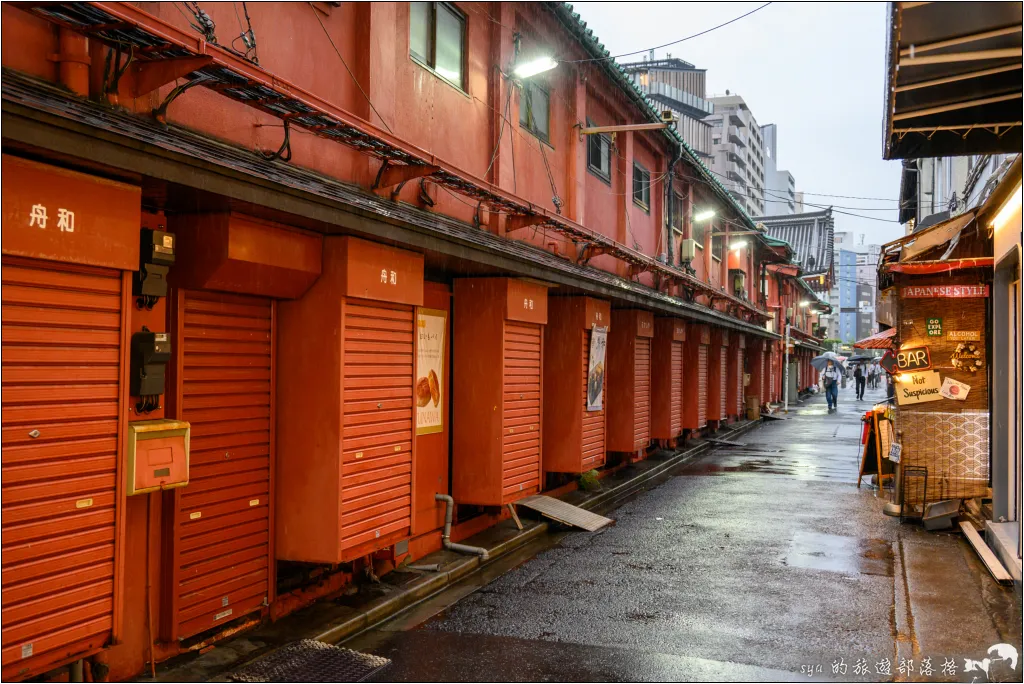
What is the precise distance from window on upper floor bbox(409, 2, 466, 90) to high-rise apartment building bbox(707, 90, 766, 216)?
254ft

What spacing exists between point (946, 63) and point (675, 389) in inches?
633

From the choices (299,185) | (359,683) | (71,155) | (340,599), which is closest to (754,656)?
(359,683)

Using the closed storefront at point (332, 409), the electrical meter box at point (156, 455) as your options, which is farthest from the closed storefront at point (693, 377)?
the electrical meter box at point (156, 455)

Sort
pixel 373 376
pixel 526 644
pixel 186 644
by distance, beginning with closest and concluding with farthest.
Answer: pixel 186 644 < pixel 526 644 < pixel 373 376

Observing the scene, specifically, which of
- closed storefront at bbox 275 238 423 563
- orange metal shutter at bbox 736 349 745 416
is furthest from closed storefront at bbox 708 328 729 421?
closed storefront at bbox 275 238 423 563

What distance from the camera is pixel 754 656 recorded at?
7.44m

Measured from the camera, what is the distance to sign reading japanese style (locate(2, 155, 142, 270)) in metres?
5.10

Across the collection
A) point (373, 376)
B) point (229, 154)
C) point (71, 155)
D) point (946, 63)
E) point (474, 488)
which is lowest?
point (474, 488)

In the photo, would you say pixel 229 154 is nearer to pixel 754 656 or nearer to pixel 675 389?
pixel 754 656

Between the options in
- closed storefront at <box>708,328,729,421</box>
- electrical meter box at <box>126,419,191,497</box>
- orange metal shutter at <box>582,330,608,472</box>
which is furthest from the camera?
closed storefront at <box>708,328,729,421</box>

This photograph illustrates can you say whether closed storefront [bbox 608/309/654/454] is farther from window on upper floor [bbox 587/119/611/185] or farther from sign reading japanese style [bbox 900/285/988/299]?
sign reading japanese style [bbox 900/285/988/299]

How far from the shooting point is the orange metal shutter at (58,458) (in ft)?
17.3

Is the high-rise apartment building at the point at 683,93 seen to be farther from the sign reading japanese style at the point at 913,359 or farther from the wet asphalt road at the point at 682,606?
the wet asphalt road at the point at 682,606

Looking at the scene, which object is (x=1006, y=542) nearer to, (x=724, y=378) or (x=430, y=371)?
(x=430, y=371)
